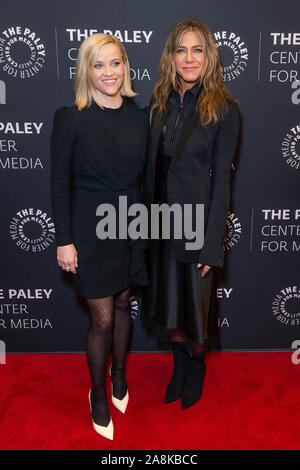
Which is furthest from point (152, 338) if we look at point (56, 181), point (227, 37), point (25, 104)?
point (227, 37)

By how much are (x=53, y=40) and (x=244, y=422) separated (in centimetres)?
222

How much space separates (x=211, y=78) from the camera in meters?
1.90

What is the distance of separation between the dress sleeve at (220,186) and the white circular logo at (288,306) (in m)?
0.97

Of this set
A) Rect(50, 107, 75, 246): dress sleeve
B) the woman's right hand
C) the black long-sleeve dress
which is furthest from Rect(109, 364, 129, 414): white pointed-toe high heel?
Rect(50, 107, 75, 246): dress sleeve

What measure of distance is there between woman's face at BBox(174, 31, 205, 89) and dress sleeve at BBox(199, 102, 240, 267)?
209 mm

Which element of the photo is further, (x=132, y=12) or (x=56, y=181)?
(x=132, y=12)

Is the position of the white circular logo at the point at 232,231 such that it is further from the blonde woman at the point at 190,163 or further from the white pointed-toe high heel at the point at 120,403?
the white pointed-toe high heel at the point at 120,403

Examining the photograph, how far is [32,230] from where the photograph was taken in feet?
8.64

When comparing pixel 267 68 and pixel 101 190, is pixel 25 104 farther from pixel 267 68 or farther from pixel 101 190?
pixel 267 68

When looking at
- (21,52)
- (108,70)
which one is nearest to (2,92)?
(21,52)

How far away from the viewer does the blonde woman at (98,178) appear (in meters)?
1.80

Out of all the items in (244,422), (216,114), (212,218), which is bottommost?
(244,422)

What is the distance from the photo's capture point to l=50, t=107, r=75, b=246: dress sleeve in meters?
1.80

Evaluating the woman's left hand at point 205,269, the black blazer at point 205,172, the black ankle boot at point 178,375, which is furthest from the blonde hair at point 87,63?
the black ankle boot at point 178,375
